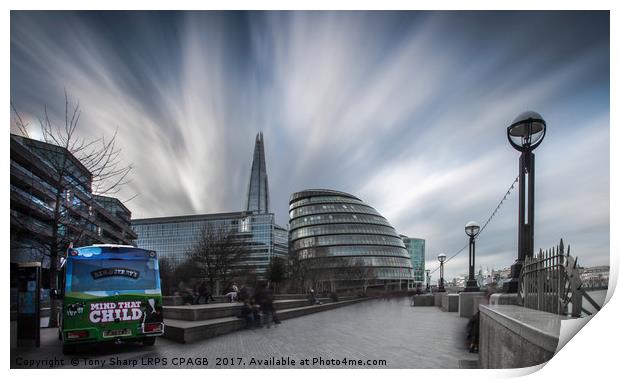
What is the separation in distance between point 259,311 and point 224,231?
1139cm

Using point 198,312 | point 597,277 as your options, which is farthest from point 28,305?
point 597,277

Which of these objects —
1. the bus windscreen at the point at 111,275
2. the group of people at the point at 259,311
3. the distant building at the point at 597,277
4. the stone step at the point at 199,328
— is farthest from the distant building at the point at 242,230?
the distant building at the point at 597,277

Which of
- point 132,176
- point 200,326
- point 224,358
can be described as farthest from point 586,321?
point 132,176

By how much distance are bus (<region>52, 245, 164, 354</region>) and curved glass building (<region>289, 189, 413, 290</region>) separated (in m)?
17.9

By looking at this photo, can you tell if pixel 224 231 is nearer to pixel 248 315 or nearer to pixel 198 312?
pixel 248 315

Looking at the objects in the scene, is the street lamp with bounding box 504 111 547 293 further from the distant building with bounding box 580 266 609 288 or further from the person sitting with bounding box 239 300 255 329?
the person sitting with bounding box 239 300 255 329

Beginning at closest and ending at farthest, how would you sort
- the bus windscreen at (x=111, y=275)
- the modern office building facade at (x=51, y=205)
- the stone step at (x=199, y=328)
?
1. the bus windscreen at (x=111, y=275)
2. the stone step at (x=199, y=328)
3. the modern office building facade at (x=51, y=205)

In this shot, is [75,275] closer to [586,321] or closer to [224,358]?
[224,358]

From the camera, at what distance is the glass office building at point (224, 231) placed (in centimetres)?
1069

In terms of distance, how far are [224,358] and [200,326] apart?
4.27 ft

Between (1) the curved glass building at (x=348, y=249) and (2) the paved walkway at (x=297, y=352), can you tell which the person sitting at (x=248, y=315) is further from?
(1) the curved glass building at (x=348, y=249)

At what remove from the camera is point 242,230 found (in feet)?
81.8

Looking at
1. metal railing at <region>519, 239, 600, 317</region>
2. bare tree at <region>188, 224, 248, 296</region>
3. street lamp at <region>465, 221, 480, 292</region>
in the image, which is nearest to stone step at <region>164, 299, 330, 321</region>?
metal railing at <region>519, 239, 600, 317</region>

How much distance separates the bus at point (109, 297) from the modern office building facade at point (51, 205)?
2077mm
